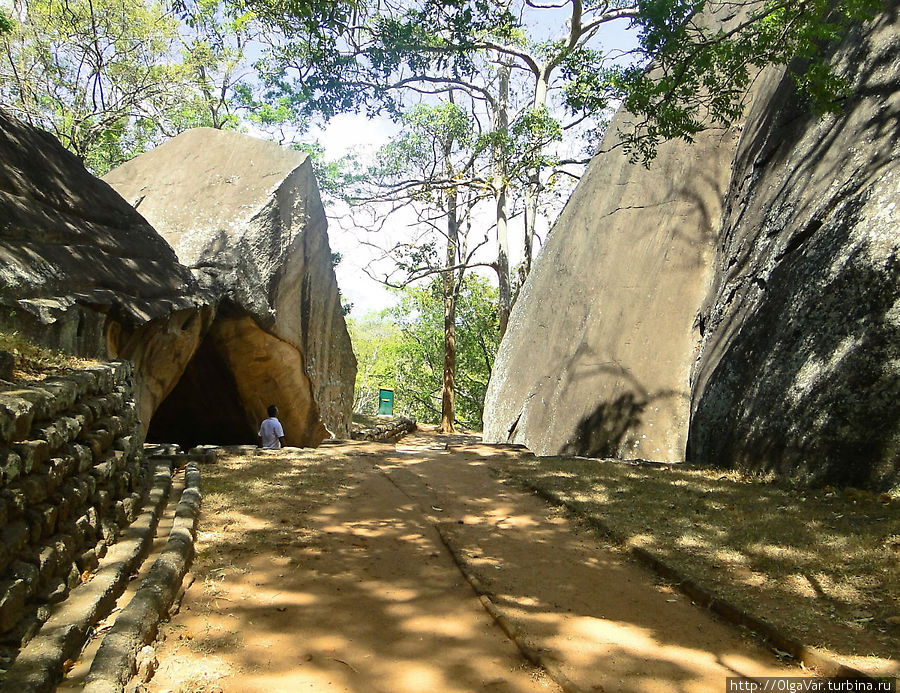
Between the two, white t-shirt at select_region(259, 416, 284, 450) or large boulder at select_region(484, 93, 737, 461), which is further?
large boulder at select_region(484, 93, 737, 461)

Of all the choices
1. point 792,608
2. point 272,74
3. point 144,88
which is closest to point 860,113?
point 792,608

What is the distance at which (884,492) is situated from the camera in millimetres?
5305

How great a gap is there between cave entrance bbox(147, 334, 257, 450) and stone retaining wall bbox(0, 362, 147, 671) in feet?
25.9

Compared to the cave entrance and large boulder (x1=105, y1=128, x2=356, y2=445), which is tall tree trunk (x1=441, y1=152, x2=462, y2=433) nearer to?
large boulder (x1=105, y1=128, x2=356, y2=445)

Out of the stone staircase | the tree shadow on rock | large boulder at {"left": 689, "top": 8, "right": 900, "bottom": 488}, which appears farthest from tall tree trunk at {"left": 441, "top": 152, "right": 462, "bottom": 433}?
the stone staircase

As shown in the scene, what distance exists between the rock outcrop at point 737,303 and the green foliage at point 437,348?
1252cm

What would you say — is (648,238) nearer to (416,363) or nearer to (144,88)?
(144,88)

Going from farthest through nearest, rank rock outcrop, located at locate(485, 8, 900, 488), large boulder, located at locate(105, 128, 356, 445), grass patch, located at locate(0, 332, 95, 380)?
large boulder, located at locate(105, 128, 356, 445) → rock outcrop, located at locate(485, 8, 900, 488) → grass patch, located at locate(0, 332, 95, 380)

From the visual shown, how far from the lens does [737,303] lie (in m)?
8.64

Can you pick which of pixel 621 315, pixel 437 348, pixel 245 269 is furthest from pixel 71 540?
pixel 437 348

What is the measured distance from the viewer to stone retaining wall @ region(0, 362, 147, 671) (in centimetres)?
296

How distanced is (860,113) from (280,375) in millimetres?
10283

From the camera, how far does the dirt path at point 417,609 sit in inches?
127

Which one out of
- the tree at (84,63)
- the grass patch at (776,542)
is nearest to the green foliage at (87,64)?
the tree at (84,63)
